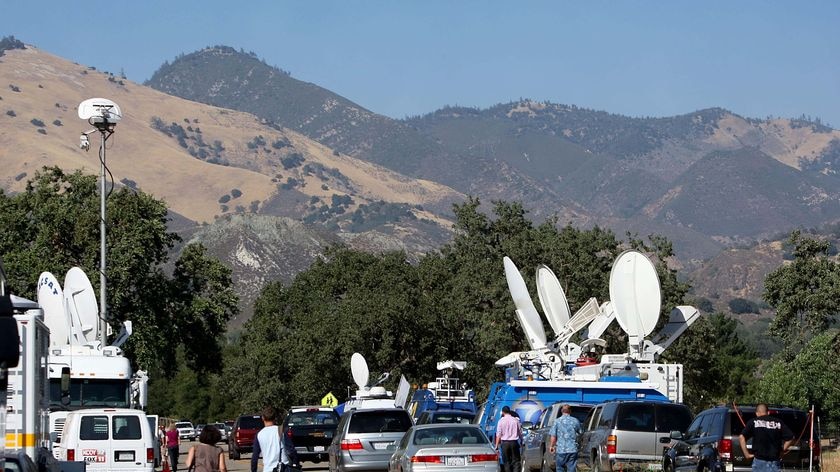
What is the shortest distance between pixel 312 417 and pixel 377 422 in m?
12.7

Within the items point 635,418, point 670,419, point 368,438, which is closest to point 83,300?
point 368,438

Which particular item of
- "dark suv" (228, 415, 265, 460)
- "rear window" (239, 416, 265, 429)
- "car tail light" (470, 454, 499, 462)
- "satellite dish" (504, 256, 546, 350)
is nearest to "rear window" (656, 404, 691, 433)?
"car tail light" (470, 454, 499, 462)

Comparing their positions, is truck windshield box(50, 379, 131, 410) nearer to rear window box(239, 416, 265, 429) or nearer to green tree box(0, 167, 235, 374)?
green tree box(0, 167, 235, 374)

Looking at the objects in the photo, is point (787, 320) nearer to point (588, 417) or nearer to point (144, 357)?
point (144, 357)

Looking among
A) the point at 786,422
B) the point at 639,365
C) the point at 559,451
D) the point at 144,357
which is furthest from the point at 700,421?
the point at 144,357

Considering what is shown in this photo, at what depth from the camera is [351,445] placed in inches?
1138

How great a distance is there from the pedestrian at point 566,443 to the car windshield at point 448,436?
1721 millimetres

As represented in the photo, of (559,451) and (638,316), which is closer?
(559,451)

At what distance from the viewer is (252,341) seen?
8662 cm

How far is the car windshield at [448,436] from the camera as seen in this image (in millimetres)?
24562

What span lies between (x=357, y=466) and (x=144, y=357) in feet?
87.0

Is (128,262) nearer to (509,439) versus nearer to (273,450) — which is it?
(509,439)

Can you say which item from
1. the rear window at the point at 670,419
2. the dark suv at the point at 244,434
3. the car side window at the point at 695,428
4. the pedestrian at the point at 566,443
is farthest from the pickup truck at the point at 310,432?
the car side window at the point at 695,428

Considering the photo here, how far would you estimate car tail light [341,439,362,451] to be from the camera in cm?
2889
